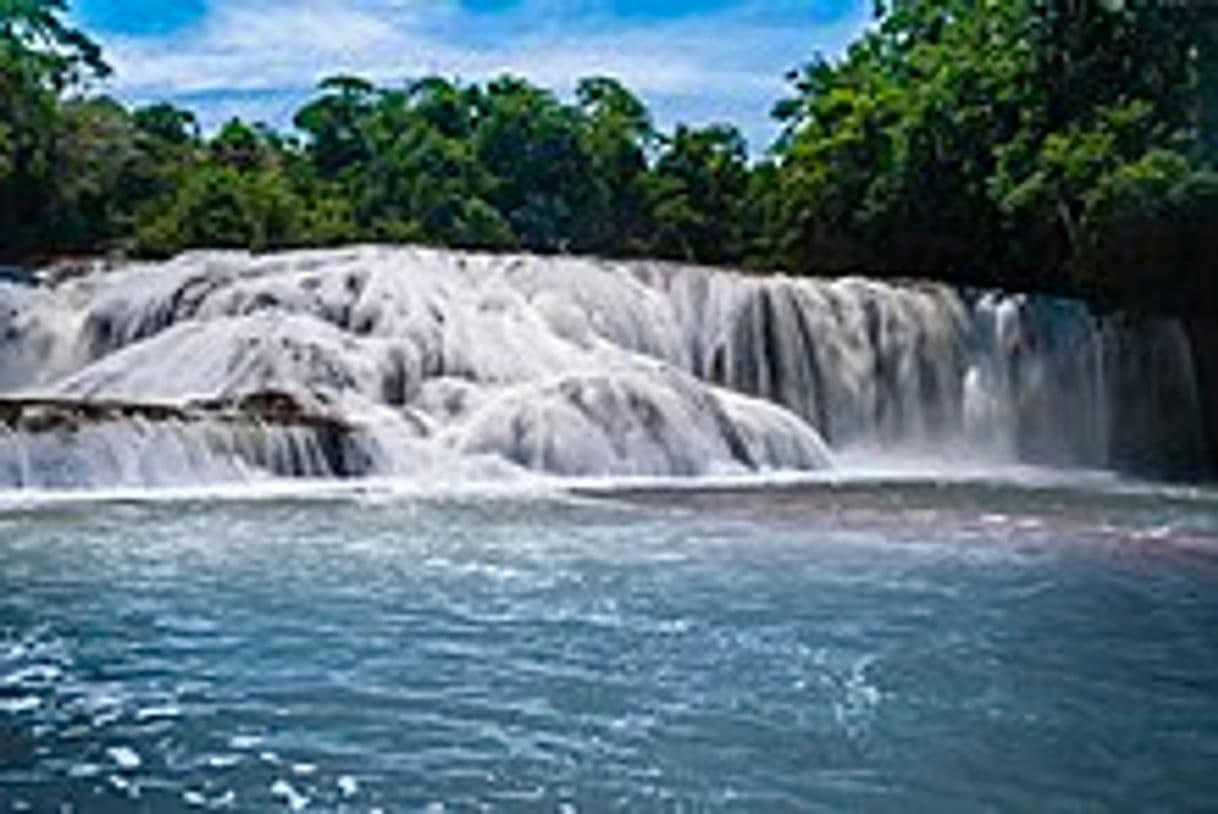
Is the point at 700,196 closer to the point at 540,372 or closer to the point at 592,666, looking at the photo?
the point at 540,372

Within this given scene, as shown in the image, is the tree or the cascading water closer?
the cascading water

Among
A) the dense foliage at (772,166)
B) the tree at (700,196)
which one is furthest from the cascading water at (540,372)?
the tree at (700,196)

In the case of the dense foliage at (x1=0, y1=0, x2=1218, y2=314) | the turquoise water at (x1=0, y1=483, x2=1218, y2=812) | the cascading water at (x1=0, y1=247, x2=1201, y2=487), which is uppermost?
the dense foliage at (x1=0, y1=0, x2=1218, y2=314)

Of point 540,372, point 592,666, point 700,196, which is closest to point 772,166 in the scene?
point 700,196

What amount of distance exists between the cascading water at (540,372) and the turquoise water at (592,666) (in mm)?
3683

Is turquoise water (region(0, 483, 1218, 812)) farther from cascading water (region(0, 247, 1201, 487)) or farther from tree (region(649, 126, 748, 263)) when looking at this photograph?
tree (region(649, 126, 748, 263))

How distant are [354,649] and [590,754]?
237cm

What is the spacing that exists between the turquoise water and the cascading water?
368cm

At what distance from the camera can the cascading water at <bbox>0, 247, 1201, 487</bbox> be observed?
709 inches

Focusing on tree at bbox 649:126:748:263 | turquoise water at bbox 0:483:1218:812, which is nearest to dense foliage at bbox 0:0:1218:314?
tree at bbox 649:126:748:263

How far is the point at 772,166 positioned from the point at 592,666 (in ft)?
120

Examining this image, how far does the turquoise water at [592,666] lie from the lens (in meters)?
6.05

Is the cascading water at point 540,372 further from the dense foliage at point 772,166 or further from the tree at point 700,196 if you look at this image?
the tree at point 700,196

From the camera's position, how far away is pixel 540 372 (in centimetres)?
2164
